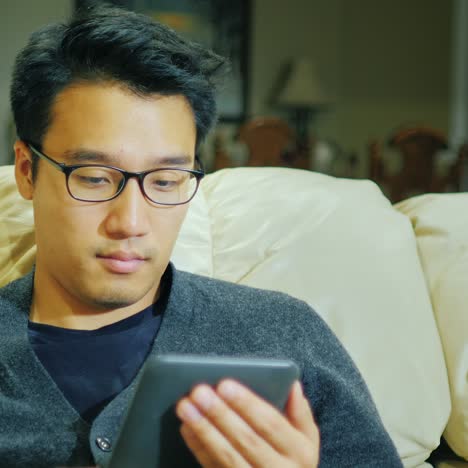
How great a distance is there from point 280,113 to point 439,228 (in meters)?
4.35

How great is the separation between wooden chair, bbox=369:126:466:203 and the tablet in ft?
9.39

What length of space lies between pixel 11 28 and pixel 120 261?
3.96 m

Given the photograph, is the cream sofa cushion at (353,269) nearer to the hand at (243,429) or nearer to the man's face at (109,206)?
the man's face at (109,206)

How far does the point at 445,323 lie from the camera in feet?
4.63

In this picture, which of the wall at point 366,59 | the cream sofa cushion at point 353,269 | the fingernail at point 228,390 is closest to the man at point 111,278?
the cream sofa cushion at point 353,269

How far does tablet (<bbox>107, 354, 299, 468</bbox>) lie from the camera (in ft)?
2.42

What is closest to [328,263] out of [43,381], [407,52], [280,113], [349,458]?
[349,458]

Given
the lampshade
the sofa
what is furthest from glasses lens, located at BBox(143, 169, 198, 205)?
the lampshade

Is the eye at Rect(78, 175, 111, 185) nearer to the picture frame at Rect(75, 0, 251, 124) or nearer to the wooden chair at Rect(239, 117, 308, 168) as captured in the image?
the wooden chair at Rect(239, 117, 308, 168)

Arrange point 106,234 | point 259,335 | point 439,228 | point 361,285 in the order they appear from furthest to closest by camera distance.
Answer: point 439,228
point 361,285
point 259,335
point 106,234

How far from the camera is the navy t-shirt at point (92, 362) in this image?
42.2 inches

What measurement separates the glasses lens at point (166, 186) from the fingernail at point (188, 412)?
409 millimetres

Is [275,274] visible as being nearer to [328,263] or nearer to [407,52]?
[328,263]

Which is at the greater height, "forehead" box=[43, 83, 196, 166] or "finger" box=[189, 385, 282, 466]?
"forehead" box=[43, 83, 196, 166]
